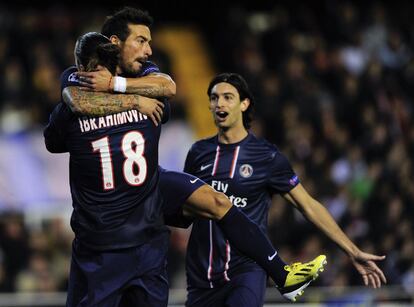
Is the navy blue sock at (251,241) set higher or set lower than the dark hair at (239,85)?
lower

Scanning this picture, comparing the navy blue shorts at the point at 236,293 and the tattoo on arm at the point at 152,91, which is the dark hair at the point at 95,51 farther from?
the navy blue shorts at the point at 236,293

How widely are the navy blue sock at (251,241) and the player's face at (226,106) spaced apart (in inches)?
47.7

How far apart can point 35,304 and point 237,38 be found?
7.21 meters

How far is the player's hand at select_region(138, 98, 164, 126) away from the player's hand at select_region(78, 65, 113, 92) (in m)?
0.20

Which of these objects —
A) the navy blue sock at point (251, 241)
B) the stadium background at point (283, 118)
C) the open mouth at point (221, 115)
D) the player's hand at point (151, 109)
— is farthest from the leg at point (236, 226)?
the stadium background at point (283, 118)

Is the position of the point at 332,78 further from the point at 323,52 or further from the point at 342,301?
the point at 342,301

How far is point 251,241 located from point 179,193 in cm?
51

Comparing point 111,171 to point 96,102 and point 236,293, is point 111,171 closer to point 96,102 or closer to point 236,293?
point 96,102

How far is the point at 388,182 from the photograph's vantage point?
1322 centimetres

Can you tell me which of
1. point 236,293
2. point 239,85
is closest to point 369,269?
point 236,293

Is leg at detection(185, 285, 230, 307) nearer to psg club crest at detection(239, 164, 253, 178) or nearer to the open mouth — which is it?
psg club crest at detection(239, 164, 253, 178)

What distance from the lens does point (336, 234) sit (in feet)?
22.3

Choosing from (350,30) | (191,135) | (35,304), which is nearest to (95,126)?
(35,304)

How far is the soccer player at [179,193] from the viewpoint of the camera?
5770mm
